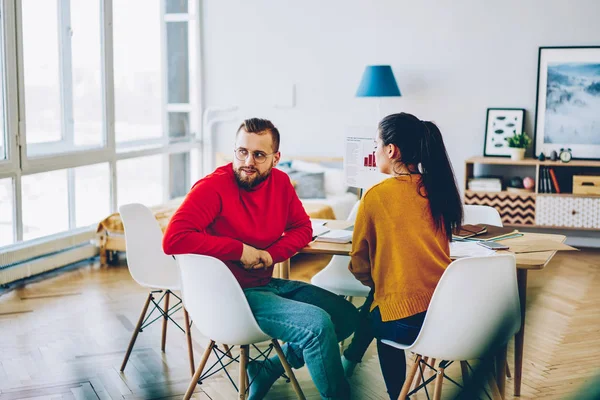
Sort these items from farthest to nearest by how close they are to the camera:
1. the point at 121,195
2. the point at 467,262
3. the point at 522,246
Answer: the point at 121,195 → the point at 522,246 → the point at 467,262

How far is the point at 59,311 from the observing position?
14.2 feet

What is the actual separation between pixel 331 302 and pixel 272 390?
0.63m

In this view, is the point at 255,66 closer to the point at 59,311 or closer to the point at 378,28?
the point at 378,28

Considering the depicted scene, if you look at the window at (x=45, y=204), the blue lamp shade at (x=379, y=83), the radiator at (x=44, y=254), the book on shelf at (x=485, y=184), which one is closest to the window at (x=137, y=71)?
the window at (x=45, y=204)

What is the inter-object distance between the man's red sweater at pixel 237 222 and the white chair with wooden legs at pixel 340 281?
513 millimetres

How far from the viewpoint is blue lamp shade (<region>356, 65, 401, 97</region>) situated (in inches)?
248

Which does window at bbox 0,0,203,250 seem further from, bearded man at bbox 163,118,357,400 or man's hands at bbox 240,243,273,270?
man's hands at bbox 240,243,273,270

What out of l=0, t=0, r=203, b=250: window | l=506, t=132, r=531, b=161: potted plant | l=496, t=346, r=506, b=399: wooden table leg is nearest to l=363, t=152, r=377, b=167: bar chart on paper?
l=496, t=346, r=506, b=399: wooden table leg

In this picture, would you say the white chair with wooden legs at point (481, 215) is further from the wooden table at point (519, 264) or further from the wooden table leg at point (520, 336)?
the wooden table leg at point (520, 336)

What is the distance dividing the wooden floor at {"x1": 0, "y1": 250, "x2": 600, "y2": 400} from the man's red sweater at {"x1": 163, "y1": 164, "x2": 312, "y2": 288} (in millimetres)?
721

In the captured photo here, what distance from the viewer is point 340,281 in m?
3.33

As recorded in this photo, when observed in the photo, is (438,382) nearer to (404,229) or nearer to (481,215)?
(404,229)

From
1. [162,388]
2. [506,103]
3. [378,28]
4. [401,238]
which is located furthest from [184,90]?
[401,238]

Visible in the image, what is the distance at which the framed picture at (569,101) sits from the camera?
20.5 feet
